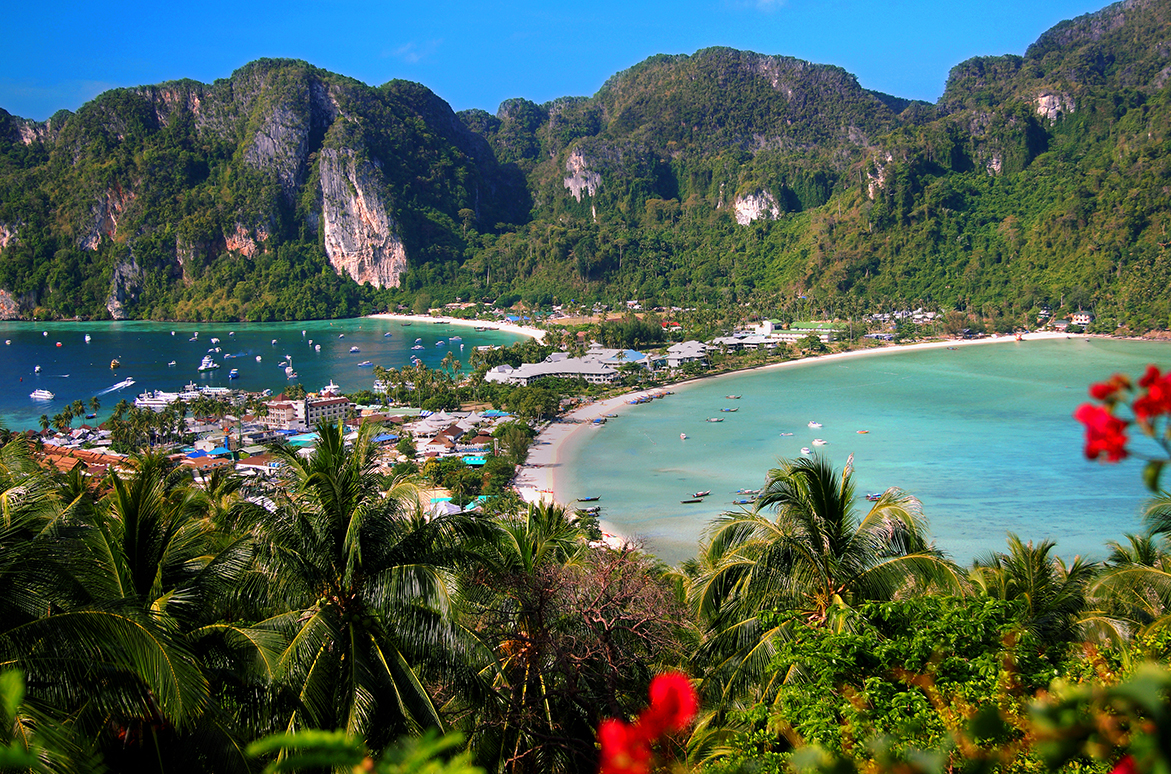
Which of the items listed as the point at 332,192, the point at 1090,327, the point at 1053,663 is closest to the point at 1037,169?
the point at 1090,327

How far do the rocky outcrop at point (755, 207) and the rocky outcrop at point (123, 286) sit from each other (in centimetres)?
7778

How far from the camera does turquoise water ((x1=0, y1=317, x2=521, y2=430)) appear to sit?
4944 cm

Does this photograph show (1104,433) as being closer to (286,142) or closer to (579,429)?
(579,429)

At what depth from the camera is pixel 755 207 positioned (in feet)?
355

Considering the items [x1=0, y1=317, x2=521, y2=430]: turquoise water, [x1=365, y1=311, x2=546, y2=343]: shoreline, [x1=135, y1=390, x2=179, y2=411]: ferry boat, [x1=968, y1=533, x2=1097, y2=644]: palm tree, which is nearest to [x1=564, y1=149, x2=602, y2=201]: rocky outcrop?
[x1=365, y1=311, x2=546, y2=343]: shoreline

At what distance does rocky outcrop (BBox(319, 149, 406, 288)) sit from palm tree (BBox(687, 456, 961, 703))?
103 meters

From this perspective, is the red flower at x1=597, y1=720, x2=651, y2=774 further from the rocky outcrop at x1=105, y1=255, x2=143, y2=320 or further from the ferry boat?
the rocky outcrop at x1=105, y1=255, x2=143, y2=320

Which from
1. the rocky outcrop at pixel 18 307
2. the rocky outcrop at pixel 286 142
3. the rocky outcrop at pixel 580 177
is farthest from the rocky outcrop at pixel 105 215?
the rocky outcrop at pixel 580 177

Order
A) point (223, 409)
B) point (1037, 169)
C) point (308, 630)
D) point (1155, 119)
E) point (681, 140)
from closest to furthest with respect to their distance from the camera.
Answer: point (308, 630) < point (223, 409) < point (1155, 119) < point (1037, 169) < point (681, 140)

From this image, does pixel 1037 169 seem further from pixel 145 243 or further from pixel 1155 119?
pixel 145 243

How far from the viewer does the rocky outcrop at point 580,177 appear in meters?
122

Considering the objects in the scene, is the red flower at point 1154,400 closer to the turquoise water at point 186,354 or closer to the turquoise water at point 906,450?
the turquoise water at point 906,450

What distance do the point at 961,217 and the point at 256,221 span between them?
8584 cm

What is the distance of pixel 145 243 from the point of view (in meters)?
102
